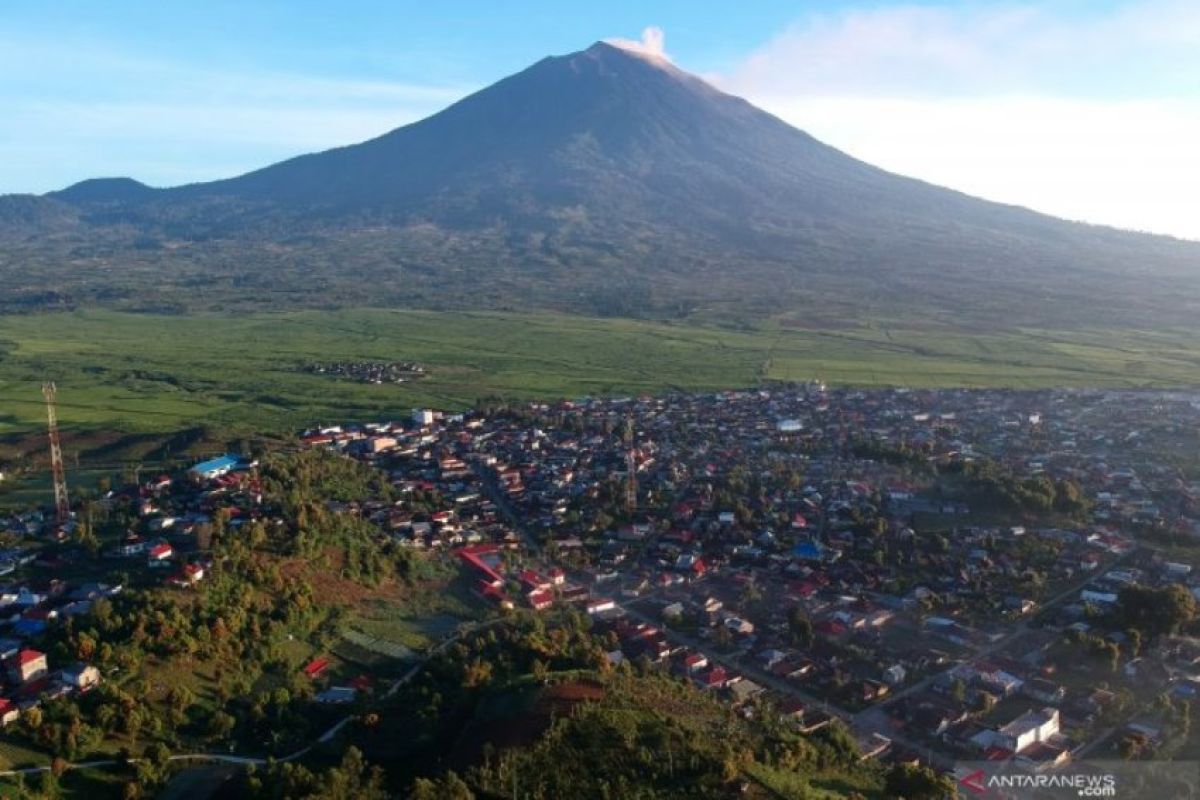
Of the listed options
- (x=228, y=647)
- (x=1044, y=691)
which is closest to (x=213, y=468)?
(x=228, y=647)

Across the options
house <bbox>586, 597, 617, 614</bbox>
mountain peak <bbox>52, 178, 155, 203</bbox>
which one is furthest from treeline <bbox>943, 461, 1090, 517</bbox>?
mountain peak <bbox>52, 178, 155, 203</bbox>

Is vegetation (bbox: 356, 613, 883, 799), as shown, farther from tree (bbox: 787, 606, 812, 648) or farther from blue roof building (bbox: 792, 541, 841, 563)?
blue roof building (bbox: 792, 541, 841, 563)

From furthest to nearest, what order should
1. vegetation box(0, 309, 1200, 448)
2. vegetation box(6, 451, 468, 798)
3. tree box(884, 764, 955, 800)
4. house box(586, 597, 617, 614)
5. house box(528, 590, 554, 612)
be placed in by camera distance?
vegetation box(0, 309, 1200, 448) < house box(528, 590, 554, 612) < house box(586, 597, 617, 614) < vegetation box(6, 451, 468, 798) < tree box(884, 764, 955, 800)

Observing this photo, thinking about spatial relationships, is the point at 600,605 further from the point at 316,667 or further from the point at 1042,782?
the point at 1042,782

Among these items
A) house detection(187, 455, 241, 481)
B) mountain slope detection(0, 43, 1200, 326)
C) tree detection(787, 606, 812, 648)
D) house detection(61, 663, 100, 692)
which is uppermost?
mountain slope detection(0, 43, 1200, 326)

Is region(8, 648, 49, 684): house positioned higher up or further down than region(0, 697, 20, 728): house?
higher up
